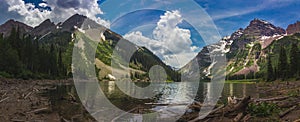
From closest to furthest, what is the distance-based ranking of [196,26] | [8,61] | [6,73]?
[196,26], [6,73], [8,61]

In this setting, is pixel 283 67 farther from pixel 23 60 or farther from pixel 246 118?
pixel 23 60

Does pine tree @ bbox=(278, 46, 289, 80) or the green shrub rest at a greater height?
pine tree @ bbox=(278, 46, 289, 80)

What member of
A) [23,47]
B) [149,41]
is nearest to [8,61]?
[23,47]

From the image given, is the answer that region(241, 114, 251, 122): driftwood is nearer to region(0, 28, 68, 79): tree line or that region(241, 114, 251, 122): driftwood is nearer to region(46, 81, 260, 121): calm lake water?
region(46, 81, 260, 121): calm lake water

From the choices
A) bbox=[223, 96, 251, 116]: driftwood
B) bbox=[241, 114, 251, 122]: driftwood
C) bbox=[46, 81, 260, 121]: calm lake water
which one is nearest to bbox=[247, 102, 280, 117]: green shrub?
bbox=[241, 114, 251, 122]: driftwood

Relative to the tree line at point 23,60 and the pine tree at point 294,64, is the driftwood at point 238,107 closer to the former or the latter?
the tree line at point 23,60

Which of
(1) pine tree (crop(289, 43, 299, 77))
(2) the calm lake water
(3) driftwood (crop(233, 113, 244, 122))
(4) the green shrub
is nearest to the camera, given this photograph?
(3) driftwood (crop(233, 113, 244, 122))

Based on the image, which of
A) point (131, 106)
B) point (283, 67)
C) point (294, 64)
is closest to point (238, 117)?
point (131, 106)

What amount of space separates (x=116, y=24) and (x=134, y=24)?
2.90 feet

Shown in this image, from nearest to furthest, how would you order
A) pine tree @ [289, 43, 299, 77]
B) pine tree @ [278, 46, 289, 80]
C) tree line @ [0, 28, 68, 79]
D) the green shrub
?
the green shrub, tree line @ [0, 28, 68, 79], pine tree @ [289, 43, 299, 77], pine tree @ [278, 46, 289, 80]

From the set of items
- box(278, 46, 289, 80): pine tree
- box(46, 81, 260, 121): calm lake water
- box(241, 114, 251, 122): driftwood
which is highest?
box(278, 46, 289, 80): pine tree

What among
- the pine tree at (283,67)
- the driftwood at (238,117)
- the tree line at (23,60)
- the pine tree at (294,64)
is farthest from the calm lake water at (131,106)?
the pine tree at (283,67)

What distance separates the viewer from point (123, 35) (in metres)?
12.3

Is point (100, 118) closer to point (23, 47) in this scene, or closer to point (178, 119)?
point (178, 119)
